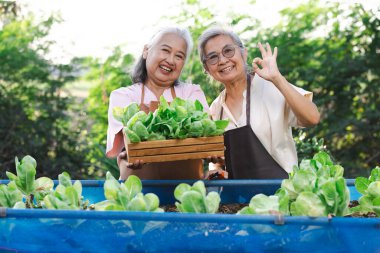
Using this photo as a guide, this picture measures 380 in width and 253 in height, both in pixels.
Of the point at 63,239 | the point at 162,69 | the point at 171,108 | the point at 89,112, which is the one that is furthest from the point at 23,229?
the point at 89,112

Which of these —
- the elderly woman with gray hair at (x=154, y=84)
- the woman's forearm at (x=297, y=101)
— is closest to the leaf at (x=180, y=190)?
the elderly woman with gray hair at (x=154, y=84)

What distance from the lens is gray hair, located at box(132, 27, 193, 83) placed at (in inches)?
115

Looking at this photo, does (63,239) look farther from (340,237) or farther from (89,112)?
(89,112)

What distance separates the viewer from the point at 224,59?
9.61 ft

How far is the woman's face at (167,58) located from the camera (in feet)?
9.45

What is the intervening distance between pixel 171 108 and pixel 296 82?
4.10 m

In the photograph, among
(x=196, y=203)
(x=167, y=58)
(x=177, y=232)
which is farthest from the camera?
(x=167, y=58)

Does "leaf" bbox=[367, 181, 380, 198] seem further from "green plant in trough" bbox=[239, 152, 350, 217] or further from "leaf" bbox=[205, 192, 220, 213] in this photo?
"leaf" bbox=[205, 192, 220, 213]

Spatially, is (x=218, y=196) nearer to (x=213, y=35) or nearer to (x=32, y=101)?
(x=213, y=35)

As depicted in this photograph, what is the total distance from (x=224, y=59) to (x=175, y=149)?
86 centimetres

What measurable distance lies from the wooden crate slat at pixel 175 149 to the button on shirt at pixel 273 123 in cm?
70

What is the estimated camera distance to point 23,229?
1.59 m

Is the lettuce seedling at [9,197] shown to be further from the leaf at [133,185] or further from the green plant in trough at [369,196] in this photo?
the green plant in trough at [369,196]

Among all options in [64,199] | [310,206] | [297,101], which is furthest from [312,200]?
[297,101]
